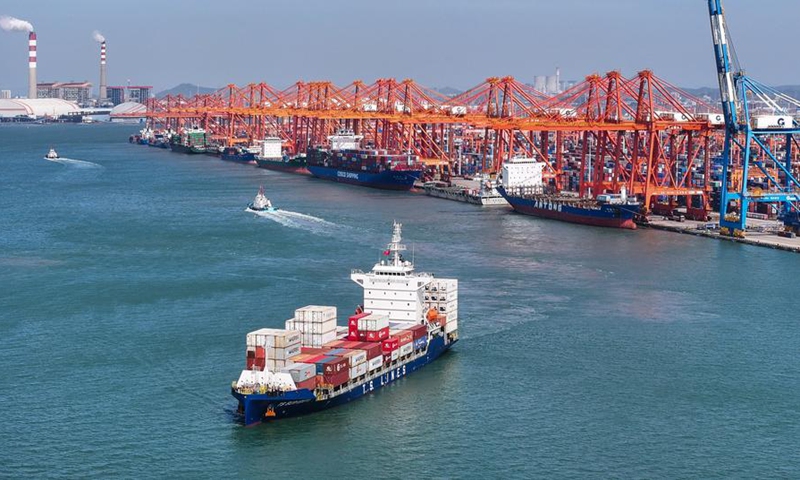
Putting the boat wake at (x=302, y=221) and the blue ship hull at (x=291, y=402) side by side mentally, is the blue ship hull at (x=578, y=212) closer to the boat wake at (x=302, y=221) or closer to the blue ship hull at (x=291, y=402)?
the boat wake at (x=302, y=221)

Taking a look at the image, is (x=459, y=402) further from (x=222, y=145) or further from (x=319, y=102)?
(x=222, y=145)

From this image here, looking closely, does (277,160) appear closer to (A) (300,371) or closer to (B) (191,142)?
(B) (191,142)

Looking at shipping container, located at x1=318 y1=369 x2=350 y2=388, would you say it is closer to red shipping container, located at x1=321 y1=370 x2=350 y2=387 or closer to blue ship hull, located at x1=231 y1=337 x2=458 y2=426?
red shipping container, located at x1=321 y1=370 x2=350 y2=387

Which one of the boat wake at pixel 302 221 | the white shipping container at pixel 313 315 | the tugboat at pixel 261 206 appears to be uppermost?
the tugboat at pixel 261 206

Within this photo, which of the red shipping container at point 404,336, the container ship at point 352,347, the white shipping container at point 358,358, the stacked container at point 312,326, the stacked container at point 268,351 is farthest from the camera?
the red shipping container at point 404,336

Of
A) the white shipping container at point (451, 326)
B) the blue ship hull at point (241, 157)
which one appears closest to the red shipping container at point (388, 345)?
the white shipping container at point (451, 326)

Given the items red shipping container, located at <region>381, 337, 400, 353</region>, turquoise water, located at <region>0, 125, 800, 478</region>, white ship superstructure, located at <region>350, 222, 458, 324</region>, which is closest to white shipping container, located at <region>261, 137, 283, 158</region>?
turquoise water, located at <region>0, 125, 800, 478</region>
